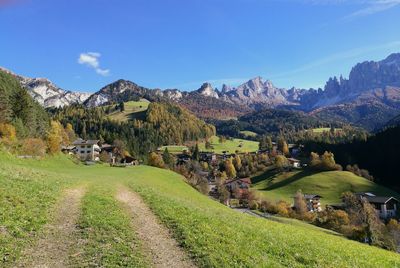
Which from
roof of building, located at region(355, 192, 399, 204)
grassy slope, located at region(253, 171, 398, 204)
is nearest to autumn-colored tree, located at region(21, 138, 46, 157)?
grassy slope, located at region(253, 171, 398, 204)

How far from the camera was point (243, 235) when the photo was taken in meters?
24.9

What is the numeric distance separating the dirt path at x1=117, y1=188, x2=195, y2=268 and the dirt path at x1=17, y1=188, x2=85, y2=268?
420 centimetres

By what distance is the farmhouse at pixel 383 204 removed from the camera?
5728 inches

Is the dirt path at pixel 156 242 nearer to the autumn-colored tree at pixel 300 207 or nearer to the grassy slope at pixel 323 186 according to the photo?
the autumn-colored tree at pixel 300 207

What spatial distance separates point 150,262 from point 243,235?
890 centimetres

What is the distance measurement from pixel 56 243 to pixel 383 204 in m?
153

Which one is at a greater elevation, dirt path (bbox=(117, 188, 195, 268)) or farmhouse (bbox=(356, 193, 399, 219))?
dirt path (bbox=(117, 188, 195, 268))

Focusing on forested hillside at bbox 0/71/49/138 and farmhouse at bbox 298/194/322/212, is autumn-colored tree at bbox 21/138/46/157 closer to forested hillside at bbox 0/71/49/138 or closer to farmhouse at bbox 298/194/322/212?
forested hillside at bbox 0/71/49/138

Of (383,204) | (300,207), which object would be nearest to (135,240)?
(300,207)

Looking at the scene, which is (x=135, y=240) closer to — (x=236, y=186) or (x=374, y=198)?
(x=374, y=198)

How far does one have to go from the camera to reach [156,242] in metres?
21.5

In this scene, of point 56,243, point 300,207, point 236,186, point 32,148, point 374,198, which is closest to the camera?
point 56,243

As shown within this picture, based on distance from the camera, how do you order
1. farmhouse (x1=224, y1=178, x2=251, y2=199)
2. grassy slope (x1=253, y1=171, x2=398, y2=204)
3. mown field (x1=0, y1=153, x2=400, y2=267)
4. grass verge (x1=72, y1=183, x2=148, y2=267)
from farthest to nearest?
farmhouse (x1=224, y1=178, x2=251, y2=199), grassy slope (x1=253, y1=171, x2=398, y2=204), mown field (x1=0, y1=153, x2=400, y2=267), grass verge (x1=72, y1=183, x2=148, y2=267)

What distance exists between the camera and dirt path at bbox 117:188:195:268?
18.4 metres
